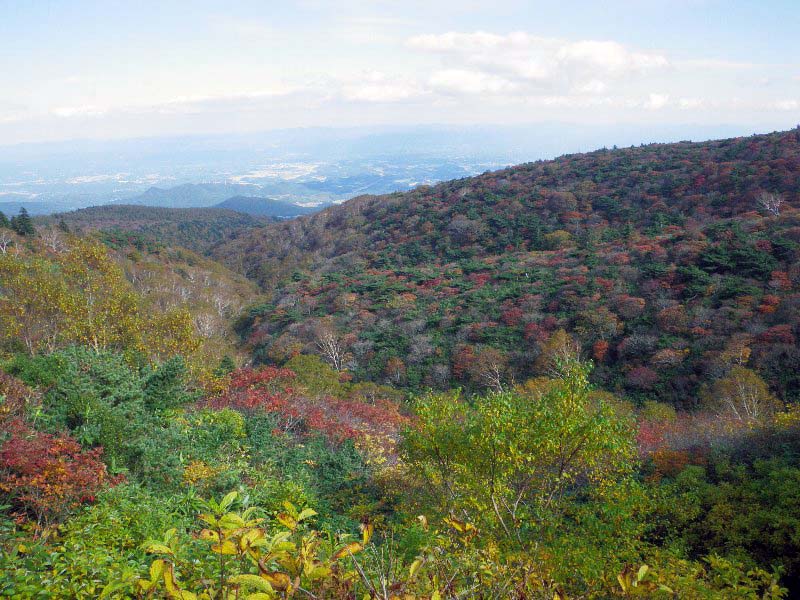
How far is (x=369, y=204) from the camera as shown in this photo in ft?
211

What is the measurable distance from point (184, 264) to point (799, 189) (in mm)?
51514

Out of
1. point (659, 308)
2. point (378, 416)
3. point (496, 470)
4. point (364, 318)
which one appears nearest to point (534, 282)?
point (659, 308)

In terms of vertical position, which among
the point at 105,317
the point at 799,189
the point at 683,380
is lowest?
the point at 683,380

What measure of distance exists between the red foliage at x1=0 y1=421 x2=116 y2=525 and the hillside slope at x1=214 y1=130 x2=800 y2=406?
16450 mm

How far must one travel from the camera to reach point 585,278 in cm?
2573

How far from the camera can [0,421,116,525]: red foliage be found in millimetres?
5191

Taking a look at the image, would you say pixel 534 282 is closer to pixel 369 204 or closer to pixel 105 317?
pixel 105 317

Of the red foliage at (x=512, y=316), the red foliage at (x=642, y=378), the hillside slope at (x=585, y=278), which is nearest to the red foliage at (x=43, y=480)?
the hillside slope at (x=585, y=278)

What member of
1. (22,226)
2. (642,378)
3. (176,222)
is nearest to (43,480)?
(642,378)

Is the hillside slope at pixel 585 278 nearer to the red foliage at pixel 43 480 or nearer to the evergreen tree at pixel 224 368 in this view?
the evergreen tree at pixel 224 368

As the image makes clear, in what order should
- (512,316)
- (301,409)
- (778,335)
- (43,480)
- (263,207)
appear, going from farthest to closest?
(263,207) → (512,316) → (778,335) → (301,409) → (43,480)

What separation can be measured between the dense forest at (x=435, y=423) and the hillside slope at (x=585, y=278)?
173mm

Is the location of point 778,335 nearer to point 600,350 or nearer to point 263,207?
point 600,350

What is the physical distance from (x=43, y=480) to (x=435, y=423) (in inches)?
176
